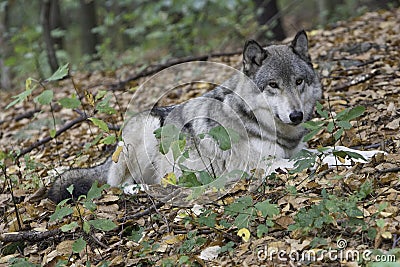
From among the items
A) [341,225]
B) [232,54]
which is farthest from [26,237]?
[232,54]

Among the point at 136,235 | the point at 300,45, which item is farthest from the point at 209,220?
the point at 300,45

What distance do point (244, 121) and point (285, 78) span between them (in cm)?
55

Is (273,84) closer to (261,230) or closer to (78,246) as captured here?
(261,230)

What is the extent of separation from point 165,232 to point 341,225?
1.31 meters

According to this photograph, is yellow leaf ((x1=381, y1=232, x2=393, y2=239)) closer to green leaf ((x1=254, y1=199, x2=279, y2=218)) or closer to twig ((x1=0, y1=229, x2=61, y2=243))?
green leaf ((x1=254, y1=199, x2=279, y2=218))

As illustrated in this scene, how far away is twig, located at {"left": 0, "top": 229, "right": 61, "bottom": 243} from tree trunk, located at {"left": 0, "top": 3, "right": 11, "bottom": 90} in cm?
681

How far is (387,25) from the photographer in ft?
27.2

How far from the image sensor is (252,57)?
14.6ft

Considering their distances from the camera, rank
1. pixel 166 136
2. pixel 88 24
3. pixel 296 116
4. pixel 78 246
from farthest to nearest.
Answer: pixel 88 24 < pixel 296 116 < pixel 166 136 < pixel 78 246

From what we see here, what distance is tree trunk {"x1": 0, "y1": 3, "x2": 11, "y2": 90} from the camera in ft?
33.6

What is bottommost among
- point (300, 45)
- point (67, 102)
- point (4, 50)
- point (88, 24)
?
point (88, 24)

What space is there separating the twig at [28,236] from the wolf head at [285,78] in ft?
7.00

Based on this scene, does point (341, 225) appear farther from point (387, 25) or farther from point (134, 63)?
point (134, 63)

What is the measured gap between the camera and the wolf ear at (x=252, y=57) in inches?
173
